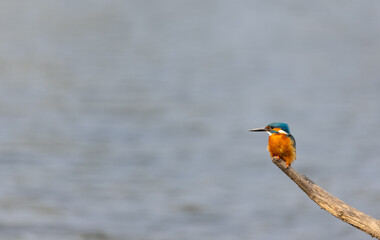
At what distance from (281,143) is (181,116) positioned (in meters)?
12.5

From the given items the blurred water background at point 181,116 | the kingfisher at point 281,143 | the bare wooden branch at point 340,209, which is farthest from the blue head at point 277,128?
the blurred water background at point 181,116

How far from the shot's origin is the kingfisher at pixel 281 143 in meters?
5.32

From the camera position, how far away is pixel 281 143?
5.36 meters

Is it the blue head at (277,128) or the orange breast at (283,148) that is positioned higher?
the blue head at (277,128)

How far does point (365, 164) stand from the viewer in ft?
45.9

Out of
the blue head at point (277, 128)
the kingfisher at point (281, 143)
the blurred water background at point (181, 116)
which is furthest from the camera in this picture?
the blurred water background at point (181, 116)

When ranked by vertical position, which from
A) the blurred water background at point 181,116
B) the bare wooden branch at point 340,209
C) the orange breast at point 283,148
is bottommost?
the bare wooden branch at point 340,209

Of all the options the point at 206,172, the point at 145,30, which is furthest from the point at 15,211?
the point at 145,30

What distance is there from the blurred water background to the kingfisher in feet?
16.7

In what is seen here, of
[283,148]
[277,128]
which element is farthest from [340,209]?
[277,128]

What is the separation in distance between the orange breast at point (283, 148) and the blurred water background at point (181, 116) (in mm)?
5108

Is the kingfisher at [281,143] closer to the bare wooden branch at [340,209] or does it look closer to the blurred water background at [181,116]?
the bare wooden branch at [340,209]

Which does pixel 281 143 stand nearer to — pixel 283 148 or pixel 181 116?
pixel 283 148

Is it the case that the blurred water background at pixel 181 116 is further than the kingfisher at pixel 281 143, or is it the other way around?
the blurred water background at pixel 181 116
